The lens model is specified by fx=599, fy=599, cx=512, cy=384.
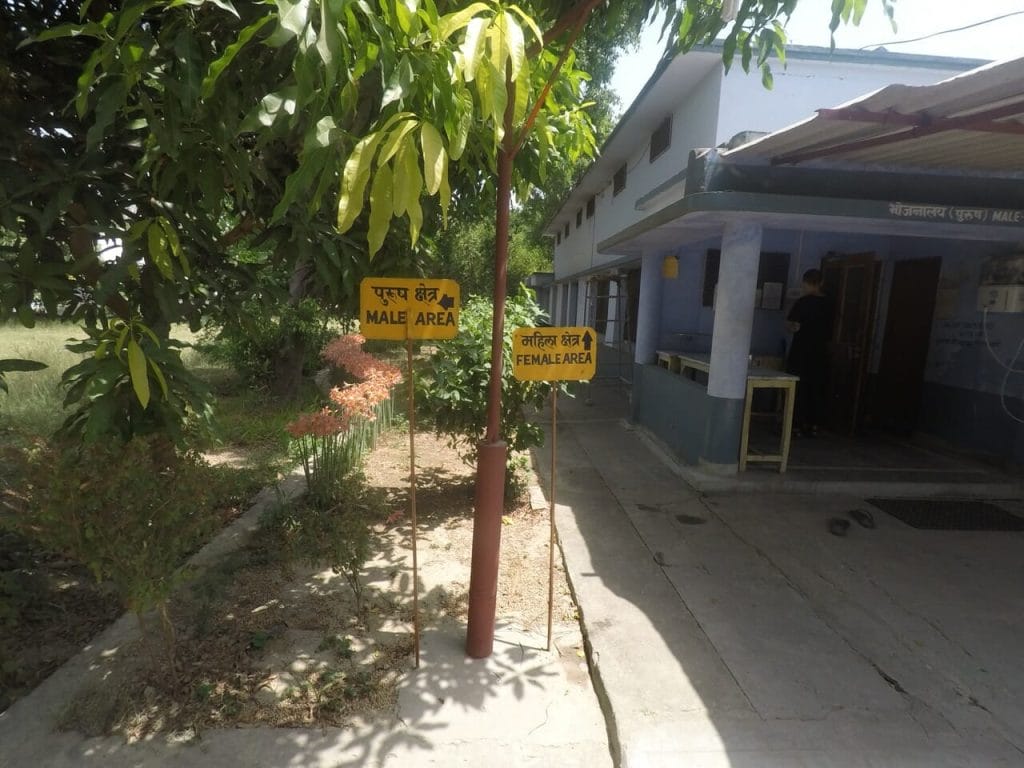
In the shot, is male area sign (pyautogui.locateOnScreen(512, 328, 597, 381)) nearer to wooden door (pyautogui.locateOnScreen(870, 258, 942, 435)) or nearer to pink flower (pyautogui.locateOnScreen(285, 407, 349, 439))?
pink flower (pyautogui.locateOnScreen(285, 407, 349, 439))

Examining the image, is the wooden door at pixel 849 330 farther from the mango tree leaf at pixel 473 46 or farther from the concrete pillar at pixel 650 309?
the mango tree leaf at pixel 473 46

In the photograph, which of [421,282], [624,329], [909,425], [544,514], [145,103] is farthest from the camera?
[624,329]

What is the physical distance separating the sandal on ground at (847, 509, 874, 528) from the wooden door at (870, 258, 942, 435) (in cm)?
298

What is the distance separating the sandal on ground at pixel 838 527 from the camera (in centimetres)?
462

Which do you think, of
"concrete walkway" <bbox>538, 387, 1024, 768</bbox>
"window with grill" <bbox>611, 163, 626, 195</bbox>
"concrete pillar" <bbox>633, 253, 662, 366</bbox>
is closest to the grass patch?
"concrete walkway" <bbox>538, 387, 1024, 768</bbox>

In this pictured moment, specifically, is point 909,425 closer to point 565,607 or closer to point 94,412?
point 565,607

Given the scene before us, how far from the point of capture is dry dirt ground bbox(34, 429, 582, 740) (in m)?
2.62

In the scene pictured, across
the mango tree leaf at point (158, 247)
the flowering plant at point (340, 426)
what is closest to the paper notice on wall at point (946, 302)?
the flowering plant at point (340, 426)

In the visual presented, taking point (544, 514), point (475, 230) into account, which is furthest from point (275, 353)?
point (475, 230)

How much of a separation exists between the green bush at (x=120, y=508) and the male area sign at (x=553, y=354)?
1.56m

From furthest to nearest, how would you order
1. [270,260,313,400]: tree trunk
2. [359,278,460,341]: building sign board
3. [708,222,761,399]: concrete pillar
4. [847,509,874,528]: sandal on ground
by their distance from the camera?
[270,260,313,400]: tree trunk → [708,222,761,399]: concrete pillar → [847,509,874,528]: sandal on ground → [359,278,460,341]: building sign board

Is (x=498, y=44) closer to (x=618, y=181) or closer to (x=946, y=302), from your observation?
(x=946, y=302)

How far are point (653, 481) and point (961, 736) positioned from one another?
3.45 metres

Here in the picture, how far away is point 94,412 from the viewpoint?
2311 millimetres
